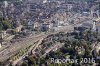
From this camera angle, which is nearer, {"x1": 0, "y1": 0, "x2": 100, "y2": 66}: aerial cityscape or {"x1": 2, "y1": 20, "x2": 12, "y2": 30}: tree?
{"x1": 0, "y1": 0, "x2": 100, "y2": 66}: aerial cityscape

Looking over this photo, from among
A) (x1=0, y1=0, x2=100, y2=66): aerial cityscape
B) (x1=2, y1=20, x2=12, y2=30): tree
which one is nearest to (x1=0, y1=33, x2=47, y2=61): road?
(x1=0, y1=0, x2=100, y2=66): aerial cityscape

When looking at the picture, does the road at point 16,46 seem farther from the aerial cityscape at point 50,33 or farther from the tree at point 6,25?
the tree at point 6,25

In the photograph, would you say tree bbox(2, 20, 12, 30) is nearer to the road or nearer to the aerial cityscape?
the aerial cityscape

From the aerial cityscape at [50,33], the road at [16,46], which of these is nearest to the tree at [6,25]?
the aerial cityscape at [50,33]

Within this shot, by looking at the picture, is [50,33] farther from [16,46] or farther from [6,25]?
[6,25]

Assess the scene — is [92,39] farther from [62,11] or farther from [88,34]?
[62,11]

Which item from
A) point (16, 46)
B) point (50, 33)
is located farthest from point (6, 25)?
point (16, 46)

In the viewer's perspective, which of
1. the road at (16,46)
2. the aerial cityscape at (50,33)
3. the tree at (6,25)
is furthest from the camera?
the tree at (6,25)

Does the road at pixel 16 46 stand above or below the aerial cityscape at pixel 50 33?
below
